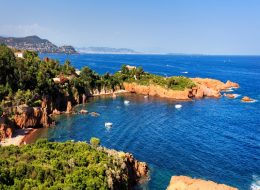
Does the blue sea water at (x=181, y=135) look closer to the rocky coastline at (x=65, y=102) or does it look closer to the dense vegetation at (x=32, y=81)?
the rocky coastline at (x=65, y=102)

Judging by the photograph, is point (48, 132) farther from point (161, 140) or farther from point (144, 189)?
point (144, 189)

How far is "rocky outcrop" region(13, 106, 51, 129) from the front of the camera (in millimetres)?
72188

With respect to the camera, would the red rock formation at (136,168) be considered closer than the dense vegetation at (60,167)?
No

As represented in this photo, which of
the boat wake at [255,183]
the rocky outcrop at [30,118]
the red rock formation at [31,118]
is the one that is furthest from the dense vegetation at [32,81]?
the boat wake at [255,183]

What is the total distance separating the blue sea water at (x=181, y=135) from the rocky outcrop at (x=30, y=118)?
3685 millimetres

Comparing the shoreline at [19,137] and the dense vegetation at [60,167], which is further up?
the dense vegetation at [60,167]

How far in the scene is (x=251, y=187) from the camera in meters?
47.3

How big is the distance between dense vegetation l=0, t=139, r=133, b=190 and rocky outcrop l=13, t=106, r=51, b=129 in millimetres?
26031

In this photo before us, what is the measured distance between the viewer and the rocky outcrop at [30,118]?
72.2 meters

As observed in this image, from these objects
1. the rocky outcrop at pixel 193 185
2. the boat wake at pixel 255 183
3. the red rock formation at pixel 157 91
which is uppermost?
the rocky outcrop at pixel 193 185

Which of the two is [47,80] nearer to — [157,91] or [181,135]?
[181,135]

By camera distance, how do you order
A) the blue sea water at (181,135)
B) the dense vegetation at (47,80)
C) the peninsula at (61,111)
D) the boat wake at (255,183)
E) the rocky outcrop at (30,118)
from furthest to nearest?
1. the dense vegetation at (47,80)
2. the rocky outcrop at (30,118)
3. the blue sea water at (181,135)
4. the boat wake at (255,183)
5. the peninsula at (61,111)

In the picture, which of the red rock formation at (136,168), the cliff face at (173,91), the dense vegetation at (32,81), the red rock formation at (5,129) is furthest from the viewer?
the cliff face at (173,91)

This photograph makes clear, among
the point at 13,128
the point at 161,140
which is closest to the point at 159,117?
the point at 161,140
